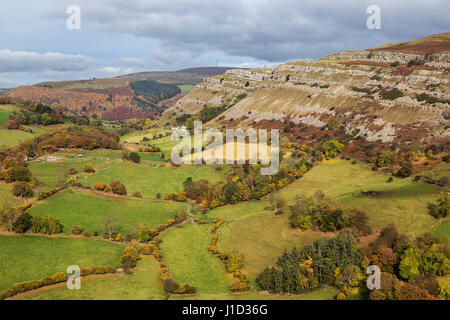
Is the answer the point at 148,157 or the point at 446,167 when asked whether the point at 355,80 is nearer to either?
the point at 446,167

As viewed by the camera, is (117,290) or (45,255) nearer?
(117,290)

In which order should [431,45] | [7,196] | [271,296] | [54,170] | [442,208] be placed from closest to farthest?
[271,296] → [442,208] → [7,196] → [54,170] → [431,45]

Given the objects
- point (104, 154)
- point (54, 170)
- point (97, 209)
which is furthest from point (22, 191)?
point (104, 154)

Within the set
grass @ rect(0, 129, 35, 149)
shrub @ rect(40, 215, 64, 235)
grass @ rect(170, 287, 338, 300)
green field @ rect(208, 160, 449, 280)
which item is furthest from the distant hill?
grass @ rect(0, 129, 35, 149)

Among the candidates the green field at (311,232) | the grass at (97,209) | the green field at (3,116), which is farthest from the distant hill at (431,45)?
the green field at (3,116)

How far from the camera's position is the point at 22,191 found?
283 feet

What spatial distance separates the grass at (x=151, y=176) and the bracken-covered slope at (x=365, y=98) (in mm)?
51567

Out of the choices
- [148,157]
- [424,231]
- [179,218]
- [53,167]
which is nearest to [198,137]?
[148,157]

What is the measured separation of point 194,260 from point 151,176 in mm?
50742

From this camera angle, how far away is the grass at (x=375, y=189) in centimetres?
6844

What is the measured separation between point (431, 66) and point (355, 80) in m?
32.2

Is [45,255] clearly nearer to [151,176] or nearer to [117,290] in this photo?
[117,290]

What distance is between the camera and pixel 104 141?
468 ft

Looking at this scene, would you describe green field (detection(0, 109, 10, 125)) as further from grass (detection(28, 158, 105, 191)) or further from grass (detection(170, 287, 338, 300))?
grass (detection(170, 287, 338, 300))
